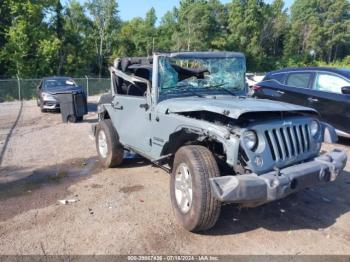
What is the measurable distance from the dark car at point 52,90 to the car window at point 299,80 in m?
8.84

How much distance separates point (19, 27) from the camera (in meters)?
35.1

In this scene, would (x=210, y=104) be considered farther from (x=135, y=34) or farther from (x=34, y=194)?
(x=135, y=34)

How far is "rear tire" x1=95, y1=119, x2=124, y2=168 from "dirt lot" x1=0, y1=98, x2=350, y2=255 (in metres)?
0.20

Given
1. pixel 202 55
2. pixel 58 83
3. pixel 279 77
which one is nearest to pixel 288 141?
pixel 202 55

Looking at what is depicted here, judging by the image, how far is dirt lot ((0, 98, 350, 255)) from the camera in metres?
4.10

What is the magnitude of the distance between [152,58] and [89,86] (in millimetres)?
23375

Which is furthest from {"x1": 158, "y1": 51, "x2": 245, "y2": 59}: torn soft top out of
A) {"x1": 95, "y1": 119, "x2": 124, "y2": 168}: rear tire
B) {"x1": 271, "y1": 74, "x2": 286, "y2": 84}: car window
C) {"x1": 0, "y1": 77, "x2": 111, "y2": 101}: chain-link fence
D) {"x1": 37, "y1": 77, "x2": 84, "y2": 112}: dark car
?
{"x1": 0, "y1": 77, "x2": 111, "y2": 101}: chain-link fence

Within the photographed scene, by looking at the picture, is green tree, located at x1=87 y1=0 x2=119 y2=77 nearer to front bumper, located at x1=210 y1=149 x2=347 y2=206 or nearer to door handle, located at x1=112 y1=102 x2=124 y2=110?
door handle, located at x1=112 y1=102 x2=124 y2=110

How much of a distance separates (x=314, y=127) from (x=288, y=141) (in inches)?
25.5

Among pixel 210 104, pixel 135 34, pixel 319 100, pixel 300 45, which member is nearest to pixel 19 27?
pixel 135 34

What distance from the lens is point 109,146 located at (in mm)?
6688

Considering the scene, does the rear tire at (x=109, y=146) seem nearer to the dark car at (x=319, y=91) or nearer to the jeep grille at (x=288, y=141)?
the jeep grille at (x=288, y=141)

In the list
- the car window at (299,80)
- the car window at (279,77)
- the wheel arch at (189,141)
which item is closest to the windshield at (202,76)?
the wheel arch at (189,141)

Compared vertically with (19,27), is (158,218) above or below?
below
